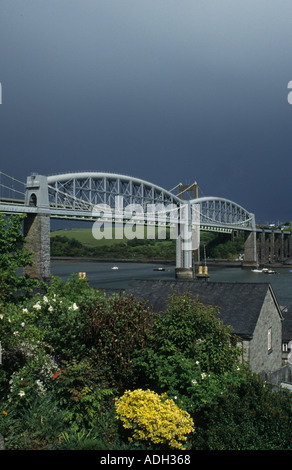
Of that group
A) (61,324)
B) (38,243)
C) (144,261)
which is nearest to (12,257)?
(61,324)

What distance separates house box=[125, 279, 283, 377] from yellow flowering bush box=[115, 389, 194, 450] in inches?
315

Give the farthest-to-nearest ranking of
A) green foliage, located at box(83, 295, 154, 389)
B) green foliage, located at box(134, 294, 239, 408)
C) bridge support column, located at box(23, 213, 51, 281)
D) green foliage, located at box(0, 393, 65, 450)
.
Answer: bridge support column, located at box(23, 213, 51, 281) < green foliage, located at box(83, 295, 154, 389) < green foliage, located at box(134, 294, 239, 408) < green foliage, located at box(0, 393, 65, 450)

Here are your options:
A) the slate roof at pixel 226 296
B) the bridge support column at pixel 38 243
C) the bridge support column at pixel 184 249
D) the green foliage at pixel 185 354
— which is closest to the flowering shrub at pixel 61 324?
the green foliage at pixel 185 354

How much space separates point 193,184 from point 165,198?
50064mm

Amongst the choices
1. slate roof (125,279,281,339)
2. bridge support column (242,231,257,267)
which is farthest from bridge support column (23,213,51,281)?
bridge support column (242,231,257,267)

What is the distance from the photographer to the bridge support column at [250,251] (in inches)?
6171

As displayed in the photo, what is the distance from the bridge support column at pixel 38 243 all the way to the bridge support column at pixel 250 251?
95.4m

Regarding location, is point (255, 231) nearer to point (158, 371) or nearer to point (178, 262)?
point (178, 262)

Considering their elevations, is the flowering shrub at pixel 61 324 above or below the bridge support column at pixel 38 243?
below

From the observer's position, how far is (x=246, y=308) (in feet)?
69.9

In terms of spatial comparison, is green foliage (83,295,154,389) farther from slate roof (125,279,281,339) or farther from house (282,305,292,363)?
house (282,305,292,363)

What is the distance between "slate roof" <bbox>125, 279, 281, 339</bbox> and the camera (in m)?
20.5

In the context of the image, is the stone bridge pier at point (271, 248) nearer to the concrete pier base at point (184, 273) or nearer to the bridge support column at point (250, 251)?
the bridge support column at point (250, 251)

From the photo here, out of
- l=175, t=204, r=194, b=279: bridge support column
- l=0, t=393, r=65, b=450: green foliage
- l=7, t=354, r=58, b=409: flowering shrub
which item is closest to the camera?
l=0, t=393, r=65, b=450: green foliage
